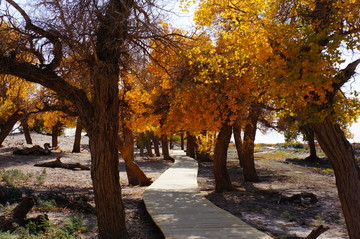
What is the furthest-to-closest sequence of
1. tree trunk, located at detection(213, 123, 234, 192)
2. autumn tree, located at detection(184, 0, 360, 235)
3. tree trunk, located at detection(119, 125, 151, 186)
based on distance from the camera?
tree trunk, located at detection(119, 125, 151, 186), tree trunk, located at detection(213, 123, 234, 192), autumn tree, located at detection(184, 0, 360, 235)

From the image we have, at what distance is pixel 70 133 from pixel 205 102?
54344 millimetres

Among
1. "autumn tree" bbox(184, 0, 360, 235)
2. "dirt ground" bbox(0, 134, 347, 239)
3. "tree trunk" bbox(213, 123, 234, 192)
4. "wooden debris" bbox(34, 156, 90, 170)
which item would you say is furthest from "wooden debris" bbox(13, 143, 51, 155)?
"autumn tree" bbox(184, 0, 360, 235)

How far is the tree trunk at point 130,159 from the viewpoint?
636 inches

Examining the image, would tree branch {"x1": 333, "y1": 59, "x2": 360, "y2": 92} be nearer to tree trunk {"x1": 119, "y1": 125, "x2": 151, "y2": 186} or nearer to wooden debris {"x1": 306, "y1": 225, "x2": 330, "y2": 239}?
wooden debris {"x1": 306, "y1": 225, "x2": 330, "y2": 239}

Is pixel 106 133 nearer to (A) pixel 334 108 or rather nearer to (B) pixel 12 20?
(B) pixel 12 20

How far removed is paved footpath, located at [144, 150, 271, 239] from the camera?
7395 mm

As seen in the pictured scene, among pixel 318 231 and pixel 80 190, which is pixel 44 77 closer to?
pixel 318 231

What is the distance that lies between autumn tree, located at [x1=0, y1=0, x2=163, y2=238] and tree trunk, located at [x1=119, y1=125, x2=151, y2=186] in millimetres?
8913

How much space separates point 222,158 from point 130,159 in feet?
14.2

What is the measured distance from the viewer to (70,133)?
6262 centimetres

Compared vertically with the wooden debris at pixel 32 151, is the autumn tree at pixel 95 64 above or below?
above

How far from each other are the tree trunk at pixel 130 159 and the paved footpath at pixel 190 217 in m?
3.06

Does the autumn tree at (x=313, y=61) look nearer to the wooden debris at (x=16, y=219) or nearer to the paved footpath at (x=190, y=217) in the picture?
the paved footpath at (x=190, y=217)

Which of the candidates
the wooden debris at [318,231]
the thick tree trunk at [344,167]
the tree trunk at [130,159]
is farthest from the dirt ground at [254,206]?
the wooden debris at [318,231]
